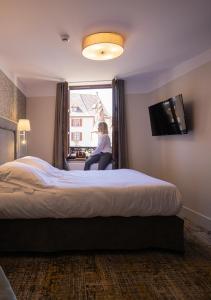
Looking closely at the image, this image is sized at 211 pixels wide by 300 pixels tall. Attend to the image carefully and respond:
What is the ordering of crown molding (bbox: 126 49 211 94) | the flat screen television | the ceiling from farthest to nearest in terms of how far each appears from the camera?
1. the flat screen television
2. crown molding (bbox: 126 49 211 94)
3. the ceiling

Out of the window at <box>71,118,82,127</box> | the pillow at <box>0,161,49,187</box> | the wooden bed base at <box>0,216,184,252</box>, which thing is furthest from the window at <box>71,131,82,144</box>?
the wooden bed base at <box>0,216,184,252</box>

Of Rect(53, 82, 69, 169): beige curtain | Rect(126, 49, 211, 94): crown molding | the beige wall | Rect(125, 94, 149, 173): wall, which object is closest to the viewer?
Rect(126, 49, 211, 94): crown molding

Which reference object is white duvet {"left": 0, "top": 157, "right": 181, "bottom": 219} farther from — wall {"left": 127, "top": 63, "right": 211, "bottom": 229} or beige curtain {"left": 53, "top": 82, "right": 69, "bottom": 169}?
beige curtain {"left": 53, "top": 82, "right": 69, "bottom": 169}

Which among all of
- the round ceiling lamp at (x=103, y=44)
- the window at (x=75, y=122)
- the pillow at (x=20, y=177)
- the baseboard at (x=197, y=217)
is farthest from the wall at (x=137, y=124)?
the pillow at (x=20, y=177)

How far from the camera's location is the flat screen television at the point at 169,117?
3639 mm

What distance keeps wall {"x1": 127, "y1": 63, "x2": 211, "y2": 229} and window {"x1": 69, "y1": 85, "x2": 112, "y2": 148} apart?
0.59 meters

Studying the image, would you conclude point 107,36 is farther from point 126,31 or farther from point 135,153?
point 135,153

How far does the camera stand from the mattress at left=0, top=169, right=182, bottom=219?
2.30m

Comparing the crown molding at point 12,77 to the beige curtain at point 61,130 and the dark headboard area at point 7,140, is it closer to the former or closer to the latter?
the beige curtain at point 61,130

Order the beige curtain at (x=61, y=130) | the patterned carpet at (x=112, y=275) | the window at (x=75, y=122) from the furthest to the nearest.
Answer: the window at (x=75, y=122) < the beige curtain at (x=61, y=130) < the patterned carpet at (x=112, y=275)

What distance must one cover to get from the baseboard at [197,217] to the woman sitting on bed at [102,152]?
177 cm

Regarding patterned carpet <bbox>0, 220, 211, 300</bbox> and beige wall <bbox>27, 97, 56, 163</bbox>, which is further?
beige wall <bbox>27, 97, 56, 163</bbox>

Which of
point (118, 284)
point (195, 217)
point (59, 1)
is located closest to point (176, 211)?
point (118, 284)

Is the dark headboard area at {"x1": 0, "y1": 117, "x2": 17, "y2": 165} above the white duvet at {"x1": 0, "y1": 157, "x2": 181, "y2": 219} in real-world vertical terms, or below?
above
